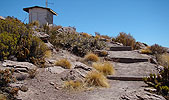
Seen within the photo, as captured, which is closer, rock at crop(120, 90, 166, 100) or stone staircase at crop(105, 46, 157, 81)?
rock at crop(120, 90, 166, 100)

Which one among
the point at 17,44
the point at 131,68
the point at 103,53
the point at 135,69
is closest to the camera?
the point at 17,44

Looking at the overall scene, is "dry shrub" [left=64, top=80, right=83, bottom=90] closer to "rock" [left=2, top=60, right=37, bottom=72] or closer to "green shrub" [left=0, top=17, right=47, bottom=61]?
"rock" [left=2, top=60, right=37, bottom=72]

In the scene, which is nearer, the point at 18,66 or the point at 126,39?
the point at 18,66

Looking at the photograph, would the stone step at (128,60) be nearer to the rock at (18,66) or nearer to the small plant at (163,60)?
the small plant at (163,60)

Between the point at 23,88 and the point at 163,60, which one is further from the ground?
the point at 163,60

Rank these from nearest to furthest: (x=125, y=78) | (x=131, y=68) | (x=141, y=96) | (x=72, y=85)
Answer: (x=141, y=96) < (x=72, y=85) < (x=125, y=78) < (x=131, y=68)

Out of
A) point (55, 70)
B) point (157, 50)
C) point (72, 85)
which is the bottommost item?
point (72, 85)

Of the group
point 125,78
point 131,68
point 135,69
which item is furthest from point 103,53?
point 125,78

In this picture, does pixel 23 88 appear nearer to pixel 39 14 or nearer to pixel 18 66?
pixel 18 66

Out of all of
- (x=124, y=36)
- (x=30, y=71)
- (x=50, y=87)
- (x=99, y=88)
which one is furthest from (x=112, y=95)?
(x=124, y=36)

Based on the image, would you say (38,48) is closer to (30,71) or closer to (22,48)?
(22,48)

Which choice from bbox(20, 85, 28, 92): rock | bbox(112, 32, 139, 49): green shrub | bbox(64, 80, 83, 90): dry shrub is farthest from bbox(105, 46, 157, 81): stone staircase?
bbox(112, 32, 139, 49): green shrub

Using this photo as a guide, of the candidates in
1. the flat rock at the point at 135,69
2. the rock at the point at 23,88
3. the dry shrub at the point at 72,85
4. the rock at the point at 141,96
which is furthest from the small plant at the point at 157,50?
the rock at the point at 23,88

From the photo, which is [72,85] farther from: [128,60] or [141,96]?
[128,60]
